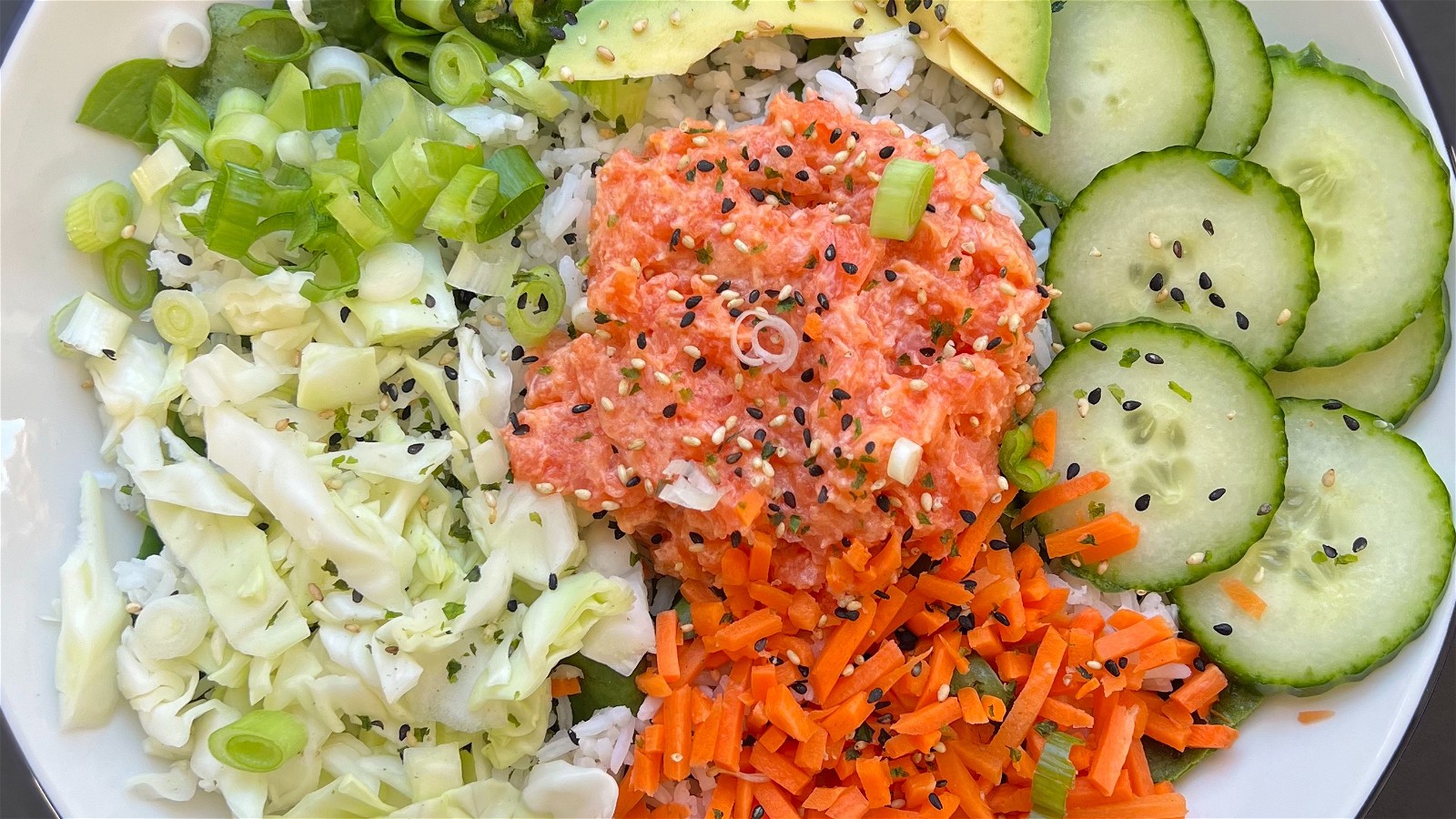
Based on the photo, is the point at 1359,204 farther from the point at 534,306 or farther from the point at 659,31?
the point at 534,306

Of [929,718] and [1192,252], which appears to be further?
[1192,252]

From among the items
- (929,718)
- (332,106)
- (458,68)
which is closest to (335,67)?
(332,106)

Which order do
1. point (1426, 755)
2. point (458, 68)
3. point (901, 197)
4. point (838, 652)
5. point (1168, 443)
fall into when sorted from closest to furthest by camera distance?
point (901, 197) → point (838, 652) → point (1168, 443) → point (458, 68) → point (1426, 755)

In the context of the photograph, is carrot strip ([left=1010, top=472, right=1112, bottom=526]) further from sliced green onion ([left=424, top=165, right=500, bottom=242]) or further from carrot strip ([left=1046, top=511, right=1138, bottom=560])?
sliced green onion ([left=424, top=165, right=500, bottom=242])

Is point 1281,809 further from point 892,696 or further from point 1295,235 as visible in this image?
point 1295,235

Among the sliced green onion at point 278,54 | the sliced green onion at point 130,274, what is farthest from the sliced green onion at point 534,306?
the sliced green onion at point 130,274

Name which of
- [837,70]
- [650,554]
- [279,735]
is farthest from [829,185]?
[279,735]

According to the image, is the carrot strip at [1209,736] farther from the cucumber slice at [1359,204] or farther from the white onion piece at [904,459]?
the white onion piece at [904,459]
